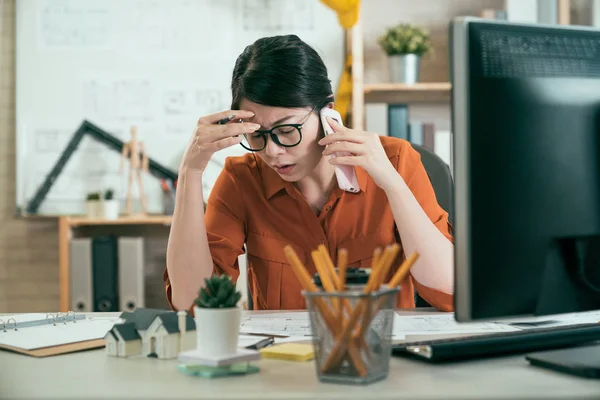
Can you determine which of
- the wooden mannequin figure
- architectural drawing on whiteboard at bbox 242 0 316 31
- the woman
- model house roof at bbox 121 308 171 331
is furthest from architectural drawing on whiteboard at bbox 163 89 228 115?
model house roof at bbox 121 308 171 331

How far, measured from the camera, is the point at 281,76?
157 centimetres

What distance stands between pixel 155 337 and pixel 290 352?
19cm

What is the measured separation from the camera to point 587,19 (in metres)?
A: 3.35

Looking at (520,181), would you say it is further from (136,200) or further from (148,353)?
(136,200)

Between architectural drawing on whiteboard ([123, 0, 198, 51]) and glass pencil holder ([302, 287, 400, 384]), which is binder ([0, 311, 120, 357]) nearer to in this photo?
glass pencil holder ([302, 287, 400, 384])

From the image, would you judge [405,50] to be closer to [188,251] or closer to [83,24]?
[83,24]

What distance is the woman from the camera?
150 cm

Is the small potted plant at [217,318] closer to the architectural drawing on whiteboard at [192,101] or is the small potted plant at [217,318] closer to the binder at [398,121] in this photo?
the binder at [398,121]

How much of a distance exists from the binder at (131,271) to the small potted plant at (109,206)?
0.38ft

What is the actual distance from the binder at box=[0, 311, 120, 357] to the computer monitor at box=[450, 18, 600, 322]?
A: 575 millimetres

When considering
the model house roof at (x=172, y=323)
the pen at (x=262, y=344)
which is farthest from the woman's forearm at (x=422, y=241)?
the model house roof at (x=172, y=323)

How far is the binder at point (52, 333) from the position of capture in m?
1.08

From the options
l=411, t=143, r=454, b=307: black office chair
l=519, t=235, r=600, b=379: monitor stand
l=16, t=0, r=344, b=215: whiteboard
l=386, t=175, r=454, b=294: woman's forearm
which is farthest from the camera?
l=16, t=0, r=344, b=215: whiteboard

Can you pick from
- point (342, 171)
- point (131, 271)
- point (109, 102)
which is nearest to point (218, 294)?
point (342, 171)
